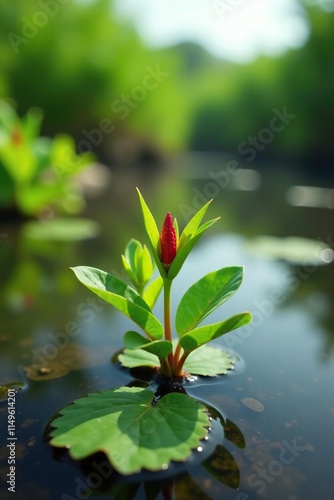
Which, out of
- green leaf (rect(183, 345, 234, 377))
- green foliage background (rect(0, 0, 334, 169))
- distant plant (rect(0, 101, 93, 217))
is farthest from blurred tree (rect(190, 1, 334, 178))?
green leaf (rect(183, 345, 234, 377))

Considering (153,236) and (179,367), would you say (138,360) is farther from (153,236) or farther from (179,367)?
(153,236)

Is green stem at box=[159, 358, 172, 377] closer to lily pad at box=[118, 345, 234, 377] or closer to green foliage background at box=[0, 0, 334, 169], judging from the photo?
lily pad at box=[118, 345, 234, 377]

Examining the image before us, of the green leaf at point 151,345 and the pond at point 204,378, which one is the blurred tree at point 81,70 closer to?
the pond at point 204,378

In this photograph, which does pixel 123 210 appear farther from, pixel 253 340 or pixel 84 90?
pixel 84 90

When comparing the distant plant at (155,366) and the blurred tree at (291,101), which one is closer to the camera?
the distant plant at (155,366)

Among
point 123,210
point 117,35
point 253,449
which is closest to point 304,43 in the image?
point 117,35

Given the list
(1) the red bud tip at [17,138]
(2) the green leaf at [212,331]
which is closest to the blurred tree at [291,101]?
(1) the red bud tip at [17,138]

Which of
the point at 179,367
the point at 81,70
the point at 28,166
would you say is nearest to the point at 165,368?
the point at 179,367
